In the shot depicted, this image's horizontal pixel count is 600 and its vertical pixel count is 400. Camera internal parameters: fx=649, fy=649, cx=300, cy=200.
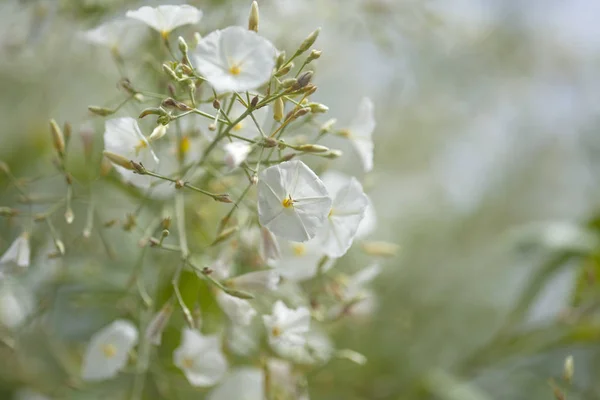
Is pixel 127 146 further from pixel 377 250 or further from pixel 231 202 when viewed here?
pixel 377 250

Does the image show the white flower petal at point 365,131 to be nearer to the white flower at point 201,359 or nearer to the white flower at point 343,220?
the white flower at point 343,220

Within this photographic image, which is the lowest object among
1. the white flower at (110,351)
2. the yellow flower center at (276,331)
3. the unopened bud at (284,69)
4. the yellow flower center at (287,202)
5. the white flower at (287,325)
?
the white flower at (110,351)

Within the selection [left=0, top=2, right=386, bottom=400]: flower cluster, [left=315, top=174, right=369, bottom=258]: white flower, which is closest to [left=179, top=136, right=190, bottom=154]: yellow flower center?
[left=0, top=2, right=386, bottom=400]: flower cluster

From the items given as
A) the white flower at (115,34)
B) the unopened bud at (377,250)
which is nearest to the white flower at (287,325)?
the unopened bud at (377,250)

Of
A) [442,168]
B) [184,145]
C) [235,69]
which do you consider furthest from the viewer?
[442,168]

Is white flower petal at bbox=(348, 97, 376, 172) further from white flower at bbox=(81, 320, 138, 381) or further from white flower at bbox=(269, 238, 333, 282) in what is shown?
white flower at bbox=(81, 320, 138, 381)

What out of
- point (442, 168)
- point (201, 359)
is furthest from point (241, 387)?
point (442, 168)
